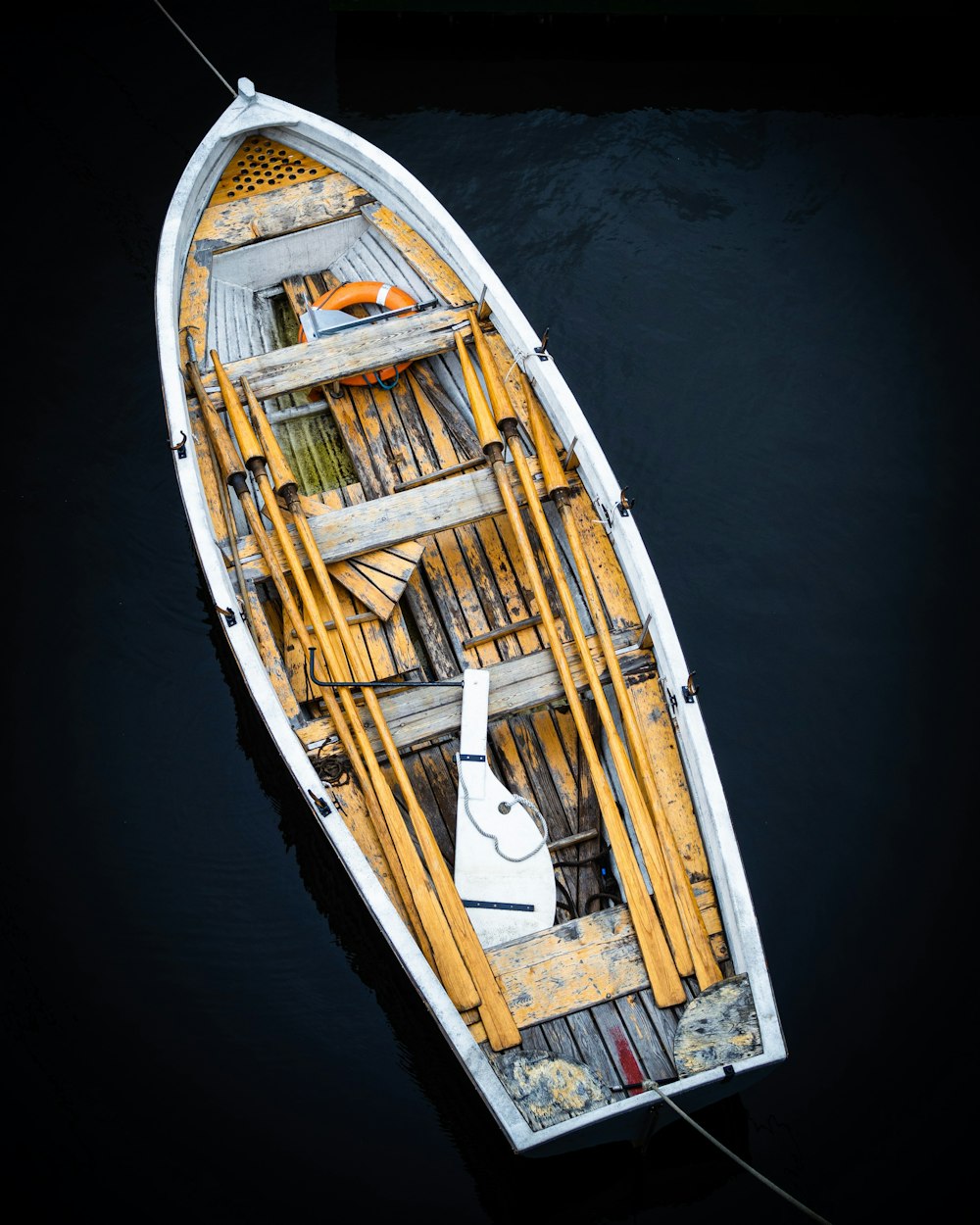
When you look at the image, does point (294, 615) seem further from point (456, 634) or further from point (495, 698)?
point (495, 698)

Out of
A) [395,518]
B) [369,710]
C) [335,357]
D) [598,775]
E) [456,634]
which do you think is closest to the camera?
[598,775]

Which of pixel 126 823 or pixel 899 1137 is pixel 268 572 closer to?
pixel 126 823

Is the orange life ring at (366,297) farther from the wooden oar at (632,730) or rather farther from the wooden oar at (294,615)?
the wooden oar at (632,730)

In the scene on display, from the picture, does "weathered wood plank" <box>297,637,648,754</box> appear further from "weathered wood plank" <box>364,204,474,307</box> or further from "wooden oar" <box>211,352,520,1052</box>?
"weathered wood plank" <box>364,204,474,307</box>

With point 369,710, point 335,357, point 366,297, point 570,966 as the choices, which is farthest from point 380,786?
point 366,297

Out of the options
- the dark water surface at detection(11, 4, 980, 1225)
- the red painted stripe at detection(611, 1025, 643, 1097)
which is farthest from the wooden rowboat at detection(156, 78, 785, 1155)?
the dark water surface at detection(11, 4, 980, 1225)

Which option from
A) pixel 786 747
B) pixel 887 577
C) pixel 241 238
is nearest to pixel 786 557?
pixel 887 577

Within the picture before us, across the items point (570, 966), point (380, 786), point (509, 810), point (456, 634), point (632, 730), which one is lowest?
point (570, 966)
